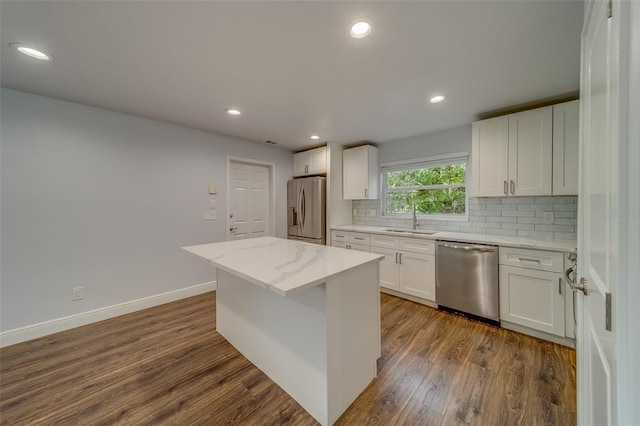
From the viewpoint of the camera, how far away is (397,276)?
10.5ft

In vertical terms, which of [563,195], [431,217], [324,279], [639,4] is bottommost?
[324,279]

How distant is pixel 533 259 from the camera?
88.1 inches

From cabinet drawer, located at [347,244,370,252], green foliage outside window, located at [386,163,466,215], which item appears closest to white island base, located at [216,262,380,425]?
cabinet drawer, located at [347,244,370,252]

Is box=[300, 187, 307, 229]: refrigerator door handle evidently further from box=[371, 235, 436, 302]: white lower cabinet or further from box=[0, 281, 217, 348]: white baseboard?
box=[0, 281, 217, 348]: white baseboard

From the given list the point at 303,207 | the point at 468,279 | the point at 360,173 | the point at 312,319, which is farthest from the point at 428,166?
the point at 312,319

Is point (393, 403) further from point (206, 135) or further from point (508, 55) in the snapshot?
Answer: point (206, 135)

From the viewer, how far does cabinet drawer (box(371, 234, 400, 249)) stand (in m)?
3.21

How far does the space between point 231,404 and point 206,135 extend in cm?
326

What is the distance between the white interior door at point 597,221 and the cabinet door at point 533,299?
1334 millimetres

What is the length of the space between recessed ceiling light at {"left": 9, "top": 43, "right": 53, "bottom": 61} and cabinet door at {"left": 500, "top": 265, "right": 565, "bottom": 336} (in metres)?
4.26

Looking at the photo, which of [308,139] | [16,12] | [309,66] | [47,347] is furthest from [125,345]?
[308,139]

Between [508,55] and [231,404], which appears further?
[508,55]

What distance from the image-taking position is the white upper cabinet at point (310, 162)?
161 inches

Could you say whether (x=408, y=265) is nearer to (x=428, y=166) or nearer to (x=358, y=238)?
(x=358, y=238)
